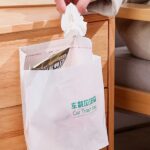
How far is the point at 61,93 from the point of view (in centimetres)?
82

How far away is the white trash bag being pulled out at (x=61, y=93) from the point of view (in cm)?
80

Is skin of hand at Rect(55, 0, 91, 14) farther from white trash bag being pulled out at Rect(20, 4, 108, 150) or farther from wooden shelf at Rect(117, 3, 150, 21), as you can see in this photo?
wooden shelf at Rect(117, 3, 150, 21)

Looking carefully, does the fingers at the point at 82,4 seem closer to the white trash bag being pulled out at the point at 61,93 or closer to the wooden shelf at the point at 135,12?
the white trash bag being pulled out at the point at 61,93

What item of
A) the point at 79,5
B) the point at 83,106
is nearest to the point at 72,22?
the point at 79,5

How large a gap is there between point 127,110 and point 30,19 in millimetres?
433

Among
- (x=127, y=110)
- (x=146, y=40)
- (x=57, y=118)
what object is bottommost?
(x=127, y=110)

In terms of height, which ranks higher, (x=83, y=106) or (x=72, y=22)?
(x=72, y=22)

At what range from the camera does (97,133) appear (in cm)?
92

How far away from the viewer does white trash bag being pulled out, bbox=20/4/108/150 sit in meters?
0.80

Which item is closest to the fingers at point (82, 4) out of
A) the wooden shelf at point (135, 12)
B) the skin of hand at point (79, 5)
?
the skin of hand at point (79, 5)

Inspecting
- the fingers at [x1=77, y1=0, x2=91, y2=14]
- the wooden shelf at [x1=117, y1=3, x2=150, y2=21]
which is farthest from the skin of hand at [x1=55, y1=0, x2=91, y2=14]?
the wooden shelf at [x1=117, y1=3, x2=150, y2=21]

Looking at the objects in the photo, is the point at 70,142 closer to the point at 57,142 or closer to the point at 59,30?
the point at 57,142

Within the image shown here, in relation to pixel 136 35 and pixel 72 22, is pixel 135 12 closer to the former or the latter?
pixel 136 35

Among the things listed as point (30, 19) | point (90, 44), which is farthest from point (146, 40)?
point (30, 19)
